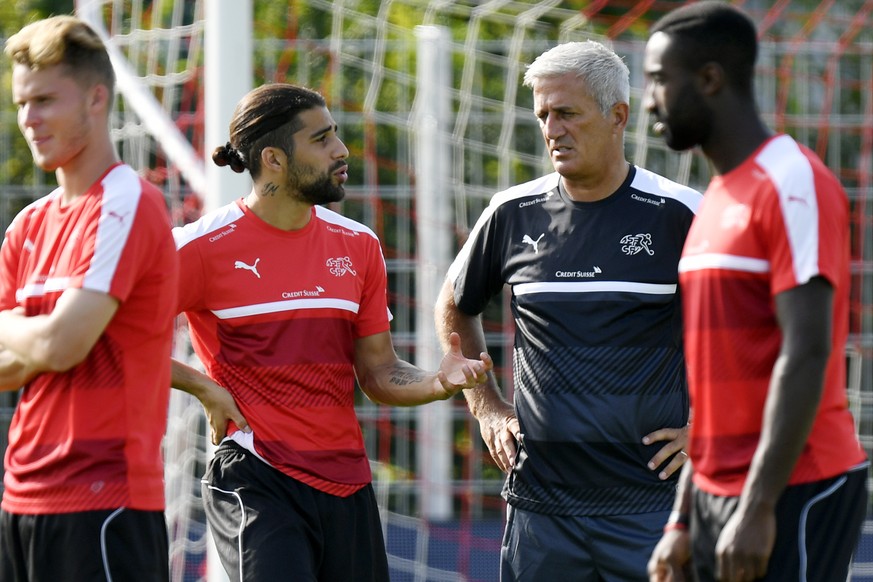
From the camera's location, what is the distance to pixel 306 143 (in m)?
4.51

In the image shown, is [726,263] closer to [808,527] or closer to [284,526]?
[808,527]

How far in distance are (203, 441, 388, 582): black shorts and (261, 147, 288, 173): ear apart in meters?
0.94

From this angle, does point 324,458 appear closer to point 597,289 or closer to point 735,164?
point 597,289

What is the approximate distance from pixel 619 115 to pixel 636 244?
0.45 meters

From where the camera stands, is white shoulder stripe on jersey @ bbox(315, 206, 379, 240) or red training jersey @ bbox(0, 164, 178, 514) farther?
white shoulder stripe on jersey @ bbox(315, 206, 379, 240)

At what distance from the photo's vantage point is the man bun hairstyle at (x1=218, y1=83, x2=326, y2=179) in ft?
14.9

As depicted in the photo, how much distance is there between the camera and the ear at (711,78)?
3.03m

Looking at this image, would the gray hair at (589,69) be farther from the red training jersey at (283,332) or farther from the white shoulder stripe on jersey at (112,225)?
the white shoulder stripe on jersey at (112,225)

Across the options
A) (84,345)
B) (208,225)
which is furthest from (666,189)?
(84,345)

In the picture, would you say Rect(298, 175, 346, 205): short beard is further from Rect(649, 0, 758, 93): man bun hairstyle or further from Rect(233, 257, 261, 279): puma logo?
Rect(649, 0, 758, 93): man bun hairstyle

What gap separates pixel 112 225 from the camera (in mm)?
3291

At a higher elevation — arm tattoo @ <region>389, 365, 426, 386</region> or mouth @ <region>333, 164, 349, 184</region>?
mouth @ <region>333, 164, 349, 184</region>

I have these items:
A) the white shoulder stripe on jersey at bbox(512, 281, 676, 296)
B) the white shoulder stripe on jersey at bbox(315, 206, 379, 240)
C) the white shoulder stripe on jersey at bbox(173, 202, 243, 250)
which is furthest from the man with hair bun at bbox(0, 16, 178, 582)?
the white shoulder stripe on jersey at bbox(512, 281, 676, 296)

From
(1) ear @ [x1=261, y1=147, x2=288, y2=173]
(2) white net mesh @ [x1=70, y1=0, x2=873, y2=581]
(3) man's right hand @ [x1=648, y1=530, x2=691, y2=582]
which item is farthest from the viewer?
(2) white net mesh @ [x1=70, y1=0, x2=873, y2=581]
